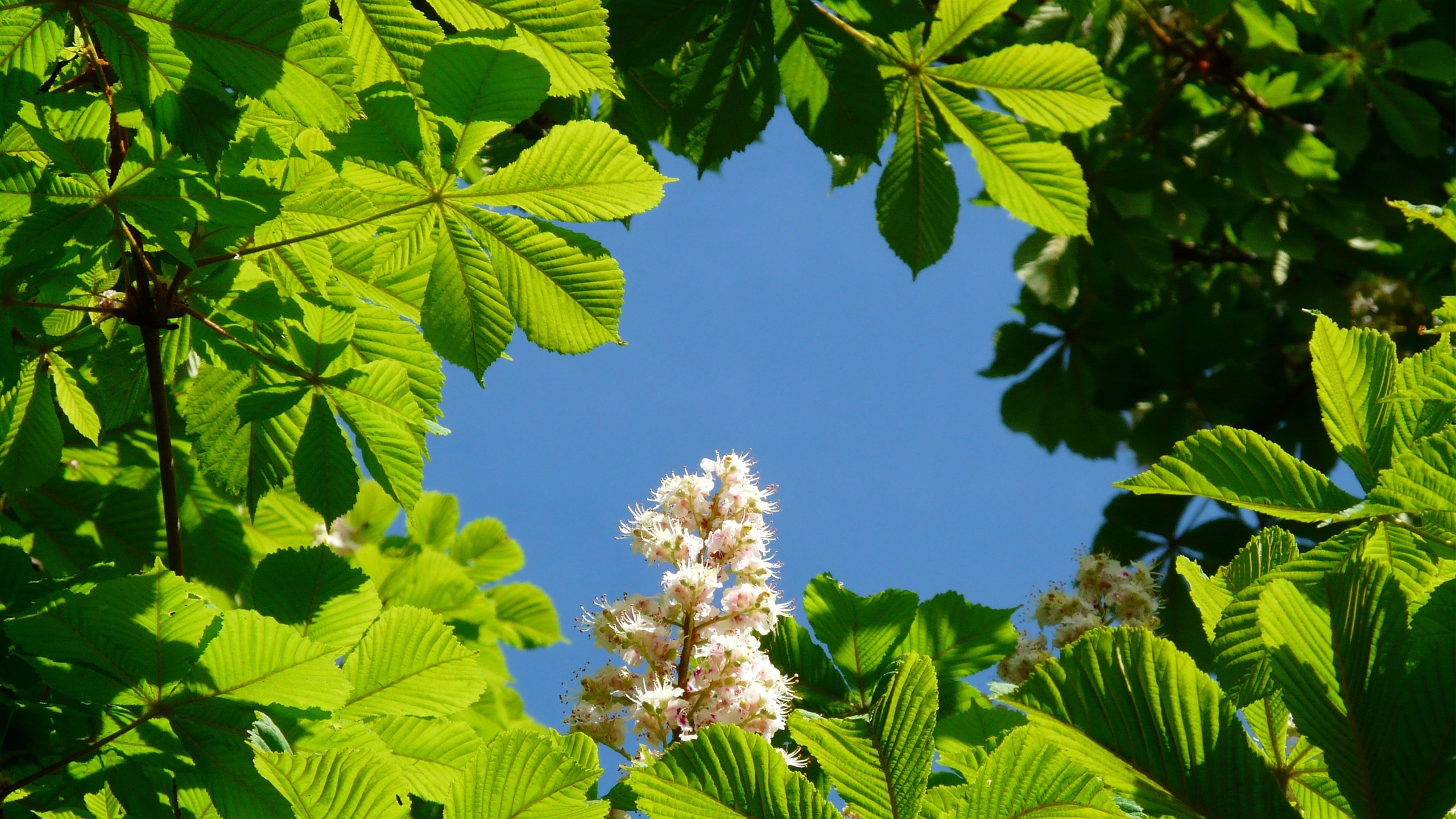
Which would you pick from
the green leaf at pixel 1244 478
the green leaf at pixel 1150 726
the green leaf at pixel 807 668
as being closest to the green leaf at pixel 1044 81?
the green leaf at pixel 807 668

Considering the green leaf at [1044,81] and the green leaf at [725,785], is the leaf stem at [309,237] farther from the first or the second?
the green leaf at [1044,81]

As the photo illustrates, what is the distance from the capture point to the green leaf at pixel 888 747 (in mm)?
820

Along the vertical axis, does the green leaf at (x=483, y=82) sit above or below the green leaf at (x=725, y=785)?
above

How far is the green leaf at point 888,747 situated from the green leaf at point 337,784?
318 millimetres

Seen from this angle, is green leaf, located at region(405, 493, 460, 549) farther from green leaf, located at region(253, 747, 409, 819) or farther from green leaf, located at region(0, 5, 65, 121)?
green leaf, located at region(253, 747, 409, 819)

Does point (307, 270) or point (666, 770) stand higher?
point (307, 270)

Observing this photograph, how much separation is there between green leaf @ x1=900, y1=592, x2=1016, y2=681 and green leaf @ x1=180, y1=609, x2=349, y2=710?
32.0 inches

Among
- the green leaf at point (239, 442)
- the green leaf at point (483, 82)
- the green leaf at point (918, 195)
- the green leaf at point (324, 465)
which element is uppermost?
the green leaf at point (918, 195)

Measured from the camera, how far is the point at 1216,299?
5.42 m

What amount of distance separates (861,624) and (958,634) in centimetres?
16

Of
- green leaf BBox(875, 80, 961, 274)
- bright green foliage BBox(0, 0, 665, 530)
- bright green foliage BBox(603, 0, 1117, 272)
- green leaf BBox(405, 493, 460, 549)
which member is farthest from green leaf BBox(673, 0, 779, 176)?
green leaf BBox(405, 493, 460, 549)

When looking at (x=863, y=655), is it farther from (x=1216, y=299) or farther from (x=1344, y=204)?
(x=1216, y=299)

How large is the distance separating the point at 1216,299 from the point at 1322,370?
4.83 meters

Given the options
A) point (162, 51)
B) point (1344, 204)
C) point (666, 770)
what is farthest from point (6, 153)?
point (1344, 204)
